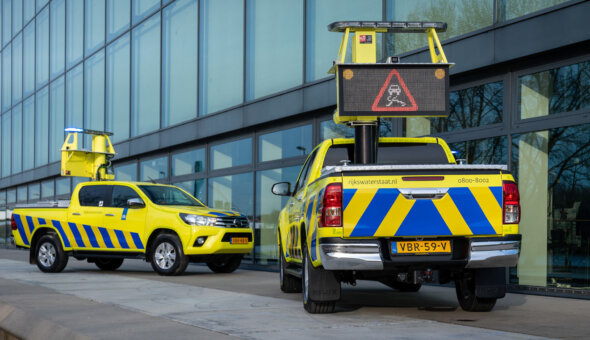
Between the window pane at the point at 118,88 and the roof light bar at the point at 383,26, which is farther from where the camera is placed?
the window pane at the point at 118,88

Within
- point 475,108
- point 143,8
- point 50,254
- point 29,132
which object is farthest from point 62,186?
point 475,108

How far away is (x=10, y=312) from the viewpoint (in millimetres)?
7852

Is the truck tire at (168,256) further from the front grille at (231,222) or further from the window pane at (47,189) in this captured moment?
the window pane at (47,189)

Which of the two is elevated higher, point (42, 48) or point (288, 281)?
point (42, 48)

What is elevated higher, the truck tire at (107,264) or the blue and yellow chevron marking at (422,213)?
the blue and yellow chevron marking at (422,213)

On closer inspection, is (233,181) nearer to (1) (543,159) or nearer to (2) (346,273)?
(1) (543,159)

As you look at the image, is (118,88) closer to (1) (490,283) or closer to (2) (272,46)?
(2) (272,46)

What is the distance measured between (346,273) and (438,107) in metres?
1.93

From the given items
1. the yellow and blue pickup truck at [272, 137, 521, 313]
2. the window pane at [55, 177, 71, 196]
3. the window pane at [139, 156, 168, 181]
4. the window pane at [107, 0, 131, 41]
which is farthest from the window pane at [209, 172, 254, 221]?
the window pane at [55, 177, 71, 196]

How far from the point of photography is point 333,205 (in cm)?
680

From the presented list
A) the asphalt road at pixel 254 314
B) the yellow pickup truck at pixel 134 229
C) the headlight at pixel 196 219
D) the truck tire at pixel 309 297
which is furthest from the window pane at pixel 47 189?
the truck tire at pixel 309 297

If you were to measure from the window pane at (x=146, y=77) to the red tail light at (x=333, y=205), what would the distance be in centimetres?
1549

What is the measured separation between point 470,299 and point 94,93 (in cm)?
2122

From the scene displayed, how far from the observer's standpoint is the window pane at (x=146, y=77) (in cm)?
2175
